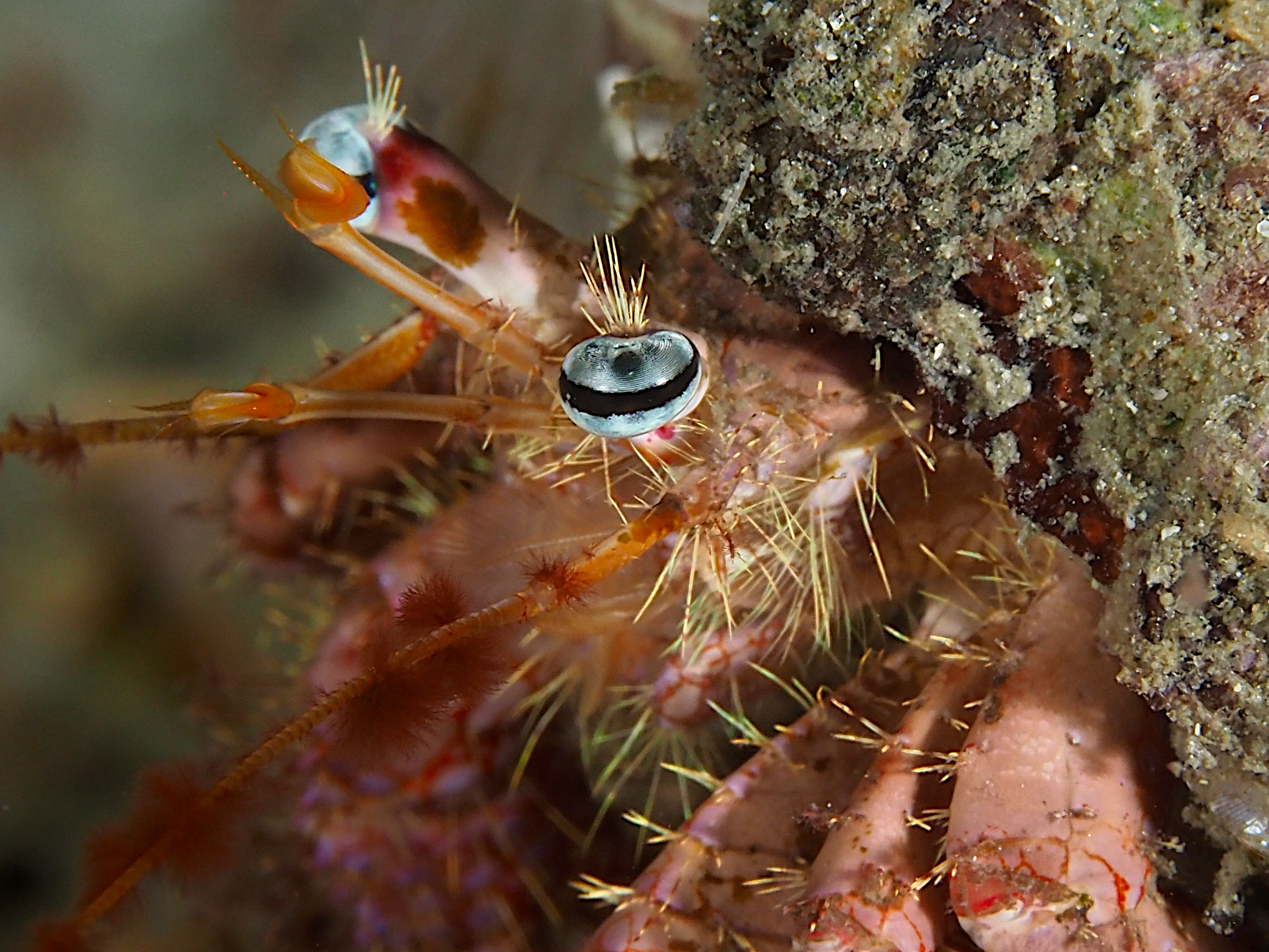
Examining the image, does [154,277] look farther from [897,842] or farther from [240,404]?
[897,842]

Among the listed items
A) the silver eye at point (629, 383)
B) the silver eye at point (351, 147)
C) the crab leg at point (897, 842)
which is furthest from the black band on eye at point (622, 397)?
the crab leg at point (897, 842)

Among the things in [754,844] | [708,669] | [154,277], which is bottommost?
[154,277]

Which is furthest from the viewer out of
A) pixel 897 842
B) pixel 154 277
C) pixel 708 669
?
pixel 154 277

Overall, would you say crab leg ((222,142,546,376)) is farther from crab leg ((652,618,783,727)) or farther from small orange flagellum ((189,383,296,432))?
crab leg ((652,618,783,727))

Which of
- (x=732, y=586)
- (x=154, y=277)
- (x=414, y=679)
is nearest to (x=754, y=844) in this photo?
(x=732, y=586)

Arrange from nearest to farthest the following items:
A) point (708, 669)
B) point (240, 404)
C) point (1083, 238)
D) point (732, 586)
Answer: point (1083, 238) → point (240, 404) → point (732, 586) → point (708, 669)

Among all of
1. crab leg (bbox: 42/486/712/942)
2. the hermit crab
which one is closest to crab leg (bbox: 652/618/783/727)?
the hermit crab
